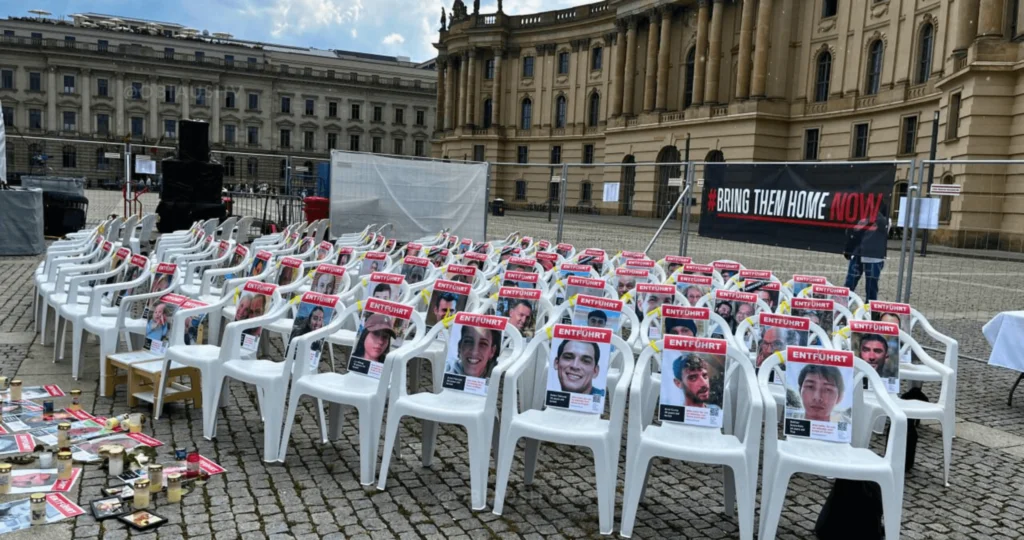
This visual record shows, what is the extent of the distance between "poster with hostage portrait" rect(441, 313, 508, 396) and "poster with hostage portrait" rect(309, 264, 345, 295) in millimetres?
2219

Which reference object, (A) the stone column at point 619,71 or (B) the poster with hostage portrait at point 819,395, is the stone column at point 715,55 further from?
(B) the poster with hostage portrait at point 819,395

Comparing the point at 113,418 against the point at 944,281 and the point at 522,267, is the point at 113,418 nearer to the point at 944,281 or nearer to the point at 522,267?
the point at 522,267

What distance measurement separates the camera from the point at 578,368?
4492mm

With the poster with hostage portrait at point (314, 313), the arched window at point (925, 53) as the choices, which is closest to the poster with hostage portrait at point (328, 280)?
the poster with hostage portrait at point (314, 313)

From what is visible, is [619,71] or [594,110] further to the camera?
[594,110]

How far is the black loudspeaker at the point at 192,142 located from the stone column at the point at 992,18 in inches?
935

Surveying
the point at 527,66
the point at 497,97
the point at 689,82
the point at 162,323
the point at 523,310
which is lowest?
the point at 162,323

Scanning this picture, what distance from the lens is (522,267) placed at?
809cm

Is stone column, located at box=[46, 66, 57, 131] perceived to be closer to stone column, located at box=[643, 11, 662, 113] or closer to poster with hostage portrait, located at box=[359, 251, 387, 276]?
stone column, located at box=[643, 11, 662, 113]

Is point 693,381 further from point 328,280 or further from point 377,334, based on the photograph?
point 328,280

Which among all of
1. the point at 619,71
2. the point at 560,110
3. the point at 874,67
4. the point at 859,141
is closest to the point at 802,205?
the point at 859,141

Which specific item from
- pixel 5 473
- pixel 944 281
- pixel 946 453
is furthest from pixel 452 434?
pixel 944 281

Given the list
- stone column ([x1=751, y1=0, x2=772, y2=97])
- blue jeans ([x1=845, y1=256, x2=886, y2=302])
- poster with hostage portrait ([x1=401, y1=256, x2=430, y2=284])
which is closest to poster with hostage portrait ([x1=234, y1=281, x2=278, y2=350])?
poster with hostage portrait ([x1=401, y1=256, x2=430, y2=284])

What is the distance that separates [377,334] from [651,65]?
45.2 m
